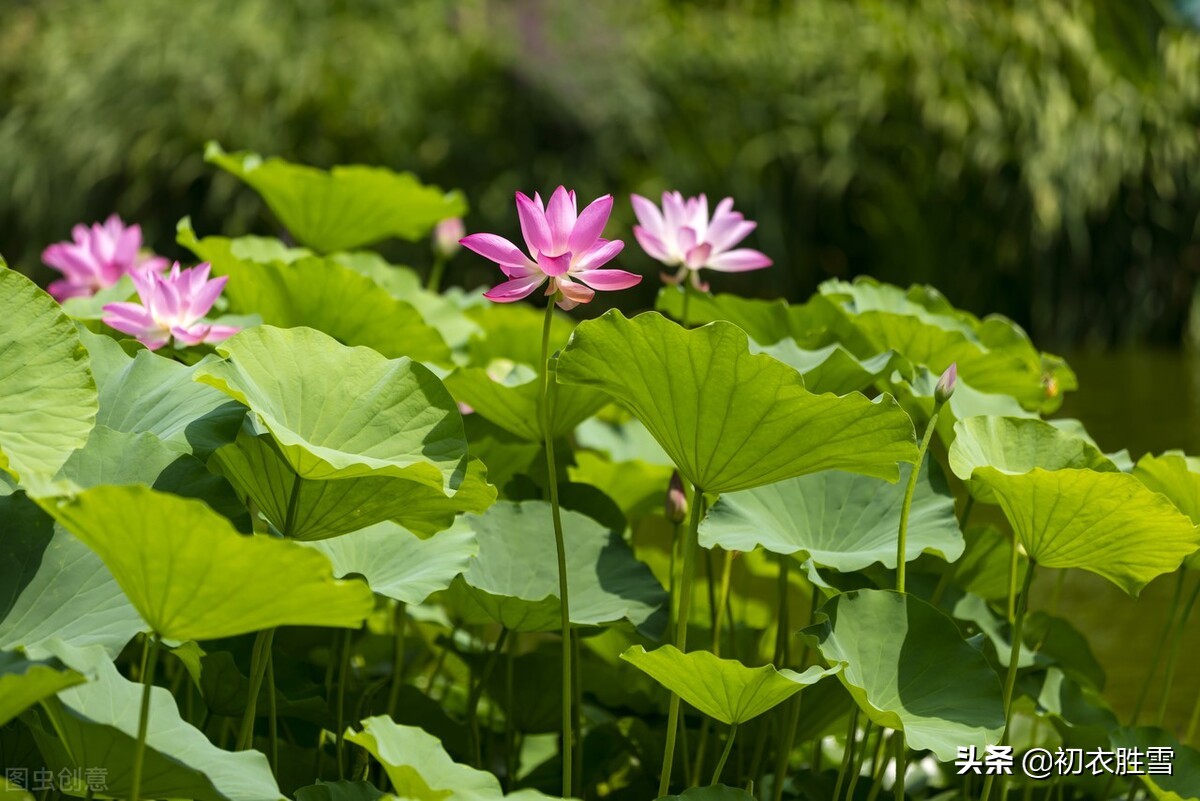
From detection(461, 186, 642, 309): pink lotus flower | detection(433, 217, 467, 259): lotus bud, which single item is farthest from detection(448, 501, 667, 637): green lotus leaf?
detection(433, 217, 467, 259): lotus bud

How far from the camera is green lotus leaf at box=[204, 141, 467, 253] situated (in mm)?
1462

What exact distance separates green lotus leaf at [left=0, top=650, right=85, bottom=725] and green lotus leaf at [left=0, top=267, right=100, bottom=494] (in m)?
0.21

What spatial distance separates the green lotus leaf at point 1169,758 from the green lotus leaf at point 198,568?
0.70m

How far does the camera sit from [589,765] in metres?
1.14

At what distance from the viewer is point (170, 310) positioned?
3.50ft

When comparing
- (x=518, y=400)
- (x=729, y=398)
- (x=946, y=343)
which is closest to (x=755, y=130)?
(x=946, y=343)

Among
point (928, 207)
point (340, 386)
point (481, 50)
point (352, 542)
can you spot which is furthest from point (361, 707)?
Result: point (481, 50)

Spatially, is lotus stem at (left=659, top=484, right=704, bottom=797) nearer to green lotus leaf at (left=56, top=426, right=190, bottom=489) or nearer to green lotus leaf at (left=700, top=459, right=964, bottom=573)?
green lotus leaf at (left=700, top=459, right=964, bottom=573)

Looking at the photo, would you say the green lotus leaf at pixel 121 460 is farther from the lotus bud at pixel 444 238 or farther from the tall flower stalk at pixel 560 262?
the lotus bud at pixel 444 238

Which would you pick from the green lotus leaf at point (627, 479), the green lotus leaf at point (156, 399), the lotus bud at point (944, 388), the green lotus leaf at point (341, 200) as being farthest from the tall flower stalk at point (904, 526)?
the green lotus leaf at point (341, 200)

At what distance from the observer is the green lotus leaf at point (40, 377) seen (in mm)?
825

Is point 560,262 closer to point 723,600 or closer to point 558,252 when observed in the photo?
point 558,252

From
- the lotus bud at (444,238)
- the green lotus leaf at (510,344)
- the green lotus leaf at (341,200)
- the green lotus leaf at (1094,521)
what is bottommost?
the green lotus leaf at (1094,521)

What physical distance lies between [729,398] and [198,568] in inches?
13.9
